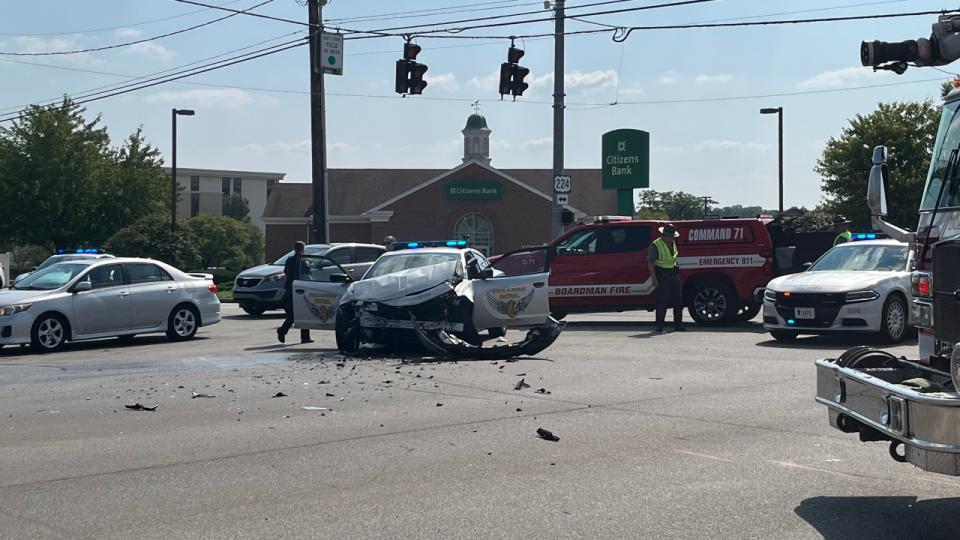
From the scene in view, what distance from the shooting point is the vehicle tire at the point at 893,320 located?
14641 mm

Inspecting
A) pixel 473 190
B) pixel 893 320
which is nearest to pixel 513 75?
pixel 893 320

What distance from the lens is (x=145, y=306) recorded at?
1728cm

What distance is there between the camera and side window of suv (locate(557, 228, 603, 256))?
64.6 ft

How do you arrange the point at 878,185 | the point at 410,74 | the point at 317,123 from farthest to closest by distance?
the point at 317,123 < the point at 410,74 < the point at 878,185

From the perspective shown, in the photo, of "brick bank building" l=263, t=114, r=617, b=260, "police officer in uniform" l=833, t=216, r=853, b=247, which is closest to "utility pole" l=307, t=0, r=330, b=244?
"police officer in uniform" l=833, t=216, r=853, b=247

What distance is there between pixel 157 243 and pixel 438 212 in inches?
951

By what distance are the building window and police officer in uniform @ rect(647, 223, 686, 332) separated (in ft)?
152

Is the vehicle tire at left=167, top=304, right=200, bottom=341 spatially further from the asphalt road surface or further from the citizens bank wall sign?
the citizens bank wall sign

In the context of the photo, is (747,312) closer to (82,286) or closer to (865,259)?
(865,259)

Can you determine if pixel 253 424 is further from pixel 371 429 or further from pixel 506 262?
pixel 506 262

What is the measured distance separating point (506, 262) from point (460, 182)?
4385cm

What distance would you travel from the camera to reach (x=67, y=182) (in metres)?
46.1

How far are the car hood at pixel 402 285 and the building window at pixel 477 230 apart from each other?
163 feet

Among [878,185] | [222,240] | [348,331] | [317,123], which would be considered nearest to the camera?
[878,185]
